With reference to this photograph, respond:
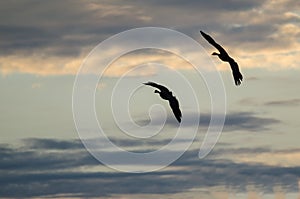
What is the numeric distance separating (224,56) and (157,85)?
11.0 meters

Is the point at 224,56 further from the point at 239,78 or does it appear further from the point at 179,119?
the point at 179,119

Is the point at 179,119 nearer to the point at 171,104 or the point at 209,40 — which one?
the point at 171,104

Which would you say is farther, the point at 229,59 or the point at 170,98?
the point at 170,98

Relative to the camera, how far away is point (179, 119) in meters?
111

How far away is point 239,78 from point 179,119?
14375 millimetres

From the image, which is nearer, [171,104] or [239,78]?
[239,78]

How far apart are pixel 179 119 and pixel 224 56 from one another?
13323 mm

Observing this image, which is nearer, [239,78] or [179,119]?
[239,78]

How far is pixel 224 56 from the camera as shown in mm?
102062

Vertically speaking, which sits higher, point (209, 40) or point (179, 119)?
point (209, 40)

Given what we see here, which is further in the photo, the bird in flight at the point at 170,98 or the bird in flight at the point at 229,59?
the bird in flight at the point at 170,98

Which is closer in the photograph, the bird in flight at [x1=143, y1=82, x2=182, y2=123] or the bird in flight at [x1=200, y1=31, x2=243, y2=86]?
the bird in flight at [x1=200, y1=31, x2=243, y2=86]

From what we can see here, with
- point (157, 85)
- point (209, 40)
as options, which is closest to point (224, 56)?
point (209, 40)

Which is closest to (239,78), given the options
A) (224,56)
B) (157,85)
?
(224,56)
